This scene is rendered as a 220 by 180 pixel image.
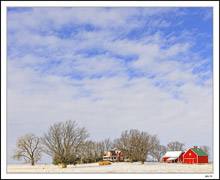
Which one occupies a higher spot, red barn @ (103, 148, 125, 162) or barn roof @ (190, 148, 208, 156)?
barn roof @ (190, 148, 208, 156)

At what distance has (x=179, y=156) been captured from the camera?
763 inches

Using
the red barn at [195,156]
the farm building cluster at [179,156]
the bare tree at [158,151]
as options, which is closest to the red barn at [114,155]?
the farm building cluster at [179,156]

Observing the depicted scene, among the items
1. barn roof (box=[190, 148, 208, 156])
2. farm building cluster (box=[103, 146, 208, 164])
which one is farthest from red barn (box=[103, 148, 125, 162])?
barn roof (box=[190, 148, 208, 156])

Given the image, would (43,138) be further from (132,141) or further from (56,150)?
(132,141)

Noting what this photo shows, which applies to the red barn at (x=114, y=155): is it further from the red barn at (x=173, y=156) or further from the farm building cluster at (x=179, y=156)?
the red barn at (x=173, y=156)

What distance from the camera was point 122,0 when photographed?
43.9 feet

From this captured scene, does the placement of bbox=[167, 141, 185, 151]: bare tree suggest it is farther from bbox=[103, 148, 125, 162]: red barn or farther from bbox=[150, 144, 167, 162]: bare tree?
bbox=[103, 148, 125, 162]: red barn

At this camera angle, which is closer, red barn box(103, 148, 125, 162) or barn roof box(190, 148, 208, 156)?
barn roof box(190, 148, 208, 156)

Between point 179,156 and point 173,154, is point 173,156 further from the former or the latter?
point 179,156

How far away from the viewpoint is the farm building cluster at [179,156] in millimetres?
17875

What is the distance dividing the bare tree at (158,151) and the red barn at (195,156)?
183 centimetres

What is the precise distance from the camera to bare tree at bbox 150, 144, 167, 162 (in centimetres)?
1778

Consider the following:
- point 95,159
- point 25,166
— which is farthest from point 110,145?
point 25,166

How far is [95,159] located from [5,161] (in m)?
7.18
